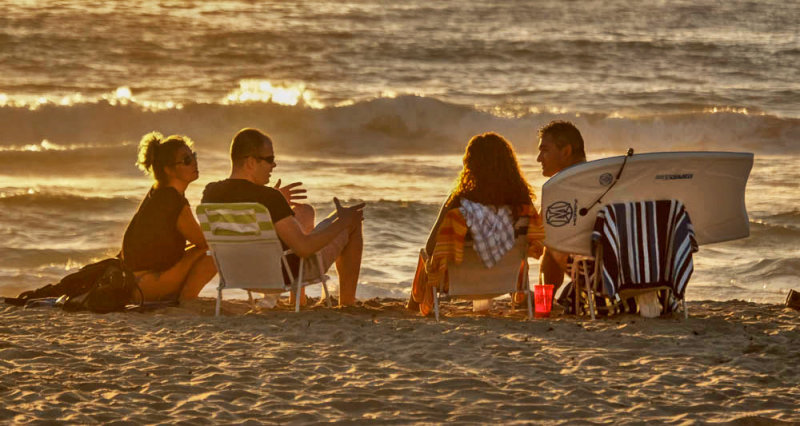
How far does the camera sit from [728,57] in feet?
102

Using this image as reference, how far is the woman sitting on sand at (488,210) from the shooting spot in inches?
266

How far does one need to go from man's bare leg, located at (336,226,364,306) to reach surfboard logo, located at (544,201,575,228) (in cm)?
134

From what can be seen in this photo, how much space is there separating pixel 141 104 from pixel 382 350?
1935cm

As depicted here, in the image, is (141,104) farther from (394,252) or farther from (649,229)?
(649,229)

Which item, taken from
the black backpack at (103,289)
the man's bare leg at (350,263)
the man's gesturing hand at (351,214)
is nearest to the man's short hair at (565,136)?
the man's gesturing hand at (351,214)

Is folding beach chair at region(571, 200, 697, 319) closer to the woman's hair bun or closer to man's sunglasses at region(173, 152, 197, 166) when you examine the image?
man's sunglasses at region(173, 152, 197, 166)

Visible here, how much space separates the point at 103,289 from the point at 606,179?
3093mm

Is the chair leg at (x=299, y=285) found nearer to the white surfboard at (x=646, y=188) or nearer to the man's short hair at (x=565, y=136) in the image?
the white surfboard at (x=646, y=188)

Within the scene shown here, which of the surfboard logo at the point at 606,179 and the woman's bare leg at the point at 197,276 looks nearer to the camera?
the surfboard logo at the point at 606,179

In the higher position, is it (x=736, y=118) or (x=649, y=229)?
(x=736, y=118)

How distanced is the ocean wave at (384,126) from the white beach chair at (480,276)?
14.9 m

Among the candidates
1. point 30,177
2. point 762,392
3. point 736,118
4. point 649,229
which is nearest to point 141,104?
point 30,177

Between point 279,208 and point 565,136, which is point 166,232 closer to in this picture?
point 279,208

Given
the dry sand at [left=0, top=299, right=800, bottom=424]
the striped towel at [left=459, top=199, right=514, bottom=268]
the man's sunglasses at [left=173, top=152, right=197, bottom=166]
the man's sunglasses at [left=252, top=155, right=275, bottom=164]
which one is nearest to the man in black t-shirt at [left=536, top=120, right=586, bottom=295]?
the striped towel at [left=459, top=199, right=514, bottom=268]
